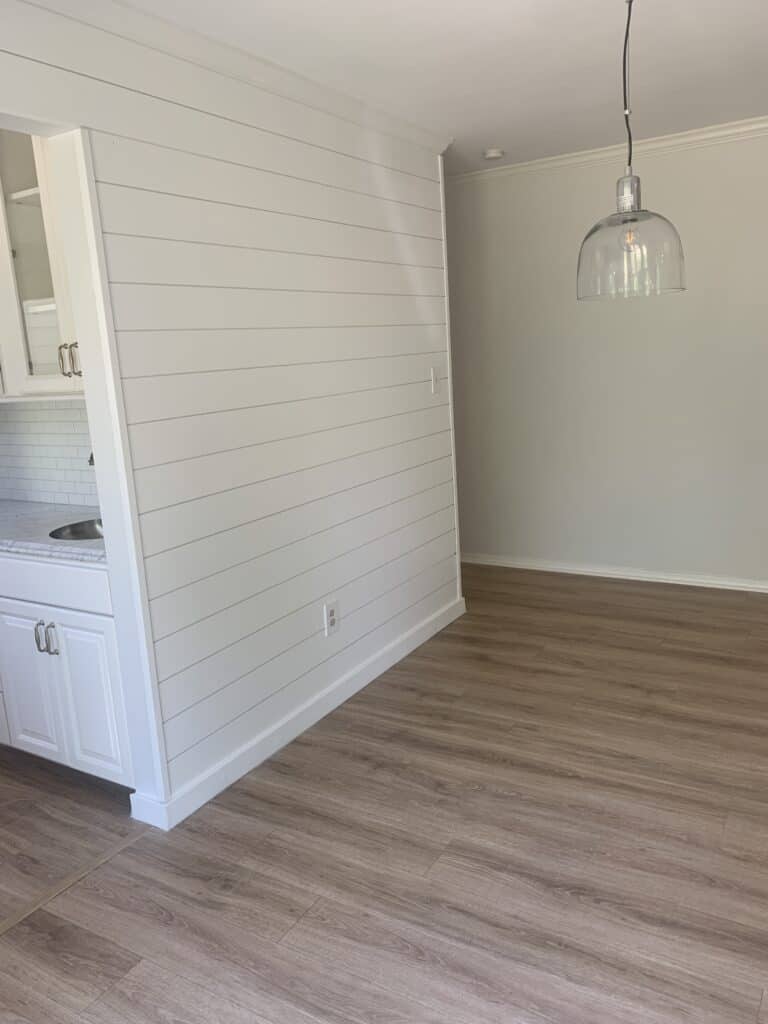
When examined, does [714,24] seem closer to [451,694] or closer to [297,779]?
[451,694]

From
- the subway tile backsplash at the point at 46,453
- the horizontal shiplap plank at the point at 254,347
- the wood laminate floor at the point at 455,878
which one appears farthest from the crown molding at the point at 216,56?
the wood laminate floor at the point at 455,878

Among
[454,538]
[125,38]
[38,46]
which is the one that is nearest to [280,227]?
[125,38]

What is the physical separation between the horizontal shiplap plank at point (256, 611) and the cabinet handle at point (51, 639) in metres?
0.46

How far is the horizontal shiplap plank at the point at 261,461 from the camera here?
2.42 metres

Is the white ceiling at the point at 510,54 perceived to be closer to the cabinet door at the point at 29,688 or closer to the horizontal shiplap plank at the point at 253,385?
the horizontal shiplap plank at the point at 253,385

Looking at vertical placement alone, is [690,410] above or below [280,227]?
below

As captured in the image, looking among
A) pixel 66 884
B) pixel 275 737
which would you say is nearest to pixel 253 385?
pixel 275 737

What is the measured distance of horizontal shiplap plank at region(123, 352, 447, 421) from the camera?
7.79 ft

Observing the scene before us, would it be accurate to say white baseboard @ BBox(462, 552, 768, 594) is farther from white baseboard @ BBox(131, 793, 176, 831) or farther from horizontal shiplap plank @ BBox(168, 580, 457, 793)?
white baseboard @ BBox(131, 793, 176, 831)

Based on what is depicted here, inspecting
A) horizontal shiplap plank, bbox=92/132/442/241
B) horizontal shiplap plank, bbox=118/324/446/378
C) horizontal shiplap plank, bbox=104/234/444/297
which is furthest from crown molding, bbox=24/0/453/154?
horizontal shiplap plank, bbox=118/324/446/378

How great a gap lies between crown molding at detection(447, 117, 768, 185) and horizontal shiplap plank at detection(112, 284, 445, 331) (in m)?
1.49

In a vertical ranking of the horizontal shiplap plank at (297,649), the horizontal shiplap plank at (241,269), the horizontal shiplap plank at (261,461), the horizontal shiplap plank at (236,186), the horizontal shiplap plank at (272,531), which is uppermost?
the horizontal shiplap plank at (236,186)

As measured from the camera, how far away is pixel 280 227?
288 centimetres

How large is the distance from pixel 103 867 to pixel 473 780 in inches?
48.3
